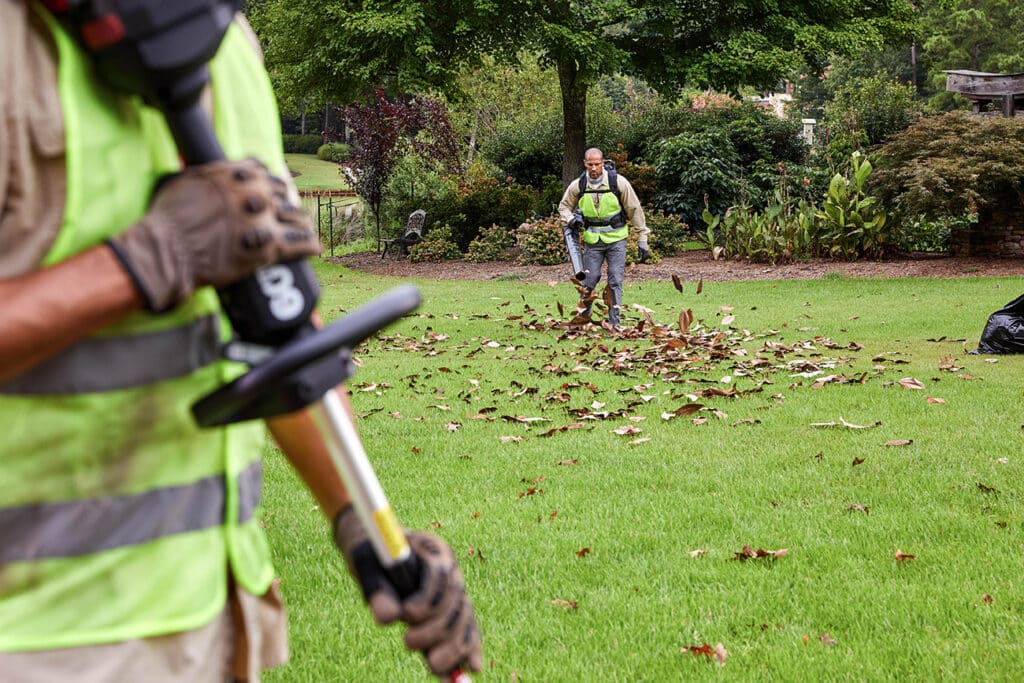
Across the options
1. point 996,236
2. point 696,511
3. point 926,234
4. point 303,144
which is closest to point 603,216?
point 696,511

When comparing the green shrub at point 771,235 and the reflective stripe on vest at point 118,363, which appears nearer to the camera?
the reflective stripe on vest at point 118,363

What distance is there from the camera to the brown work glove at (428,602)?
1.41 meters

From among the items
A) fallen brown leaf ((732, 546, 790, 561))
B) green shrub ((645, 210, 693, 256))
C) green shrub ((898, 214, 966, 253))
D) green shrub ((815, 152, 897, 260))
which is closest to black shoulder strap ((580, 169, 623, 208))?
green shrub ((815, 152, 897, 260))

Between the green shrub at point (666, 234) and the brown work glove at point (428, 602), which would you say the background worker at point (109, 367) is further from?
the green shrub at point (666, 234)

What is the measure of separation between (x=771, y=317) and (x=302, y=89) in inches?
577

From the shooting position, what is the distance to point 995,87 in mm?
21375

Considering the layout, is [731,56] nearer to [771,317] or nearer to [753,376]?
[771,317]

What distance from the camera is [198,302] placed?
54.4 inches

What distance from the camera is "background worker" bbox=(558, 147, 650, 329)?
1293cm

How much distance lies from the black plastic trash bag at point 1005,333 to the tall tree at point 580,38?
1225 centimetres

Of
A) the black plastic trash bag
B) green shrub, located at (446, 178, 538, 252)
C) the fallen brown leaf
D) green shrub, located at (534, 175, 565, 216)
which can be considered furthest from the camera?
green shrub, located at (446, 178, 538, 252)

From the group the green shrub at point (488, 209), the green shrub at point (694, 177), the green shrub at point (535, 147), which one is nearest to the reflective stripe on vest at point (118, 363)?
the green shrub at point (488, 209)

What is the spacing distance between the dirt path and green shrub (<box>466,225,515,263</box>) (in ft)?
1.26

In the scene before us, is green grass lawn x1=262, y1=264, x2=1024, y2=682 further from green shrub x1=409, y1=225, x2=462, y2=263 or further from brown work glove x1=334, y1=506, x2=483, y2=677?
green shrub x1=409, y1=225, x2=462, y2=263
